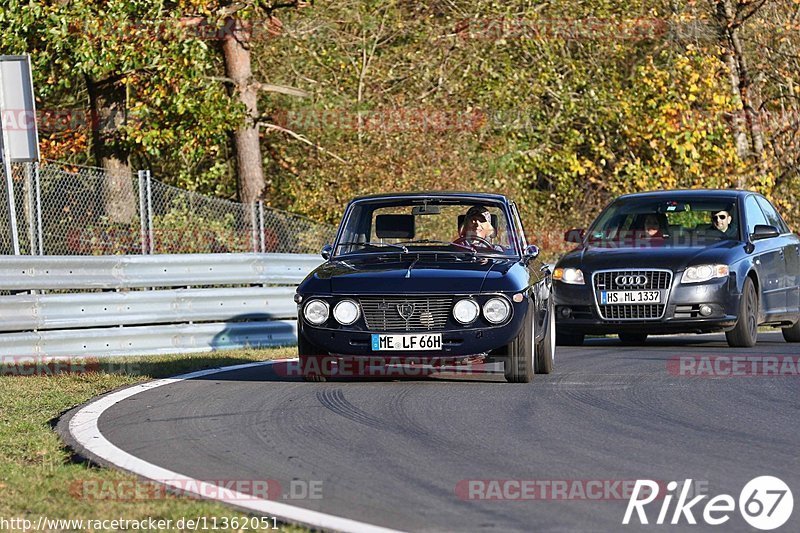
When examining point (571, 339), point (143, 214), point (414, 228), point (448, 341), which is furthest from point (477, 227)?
point (143, 214)

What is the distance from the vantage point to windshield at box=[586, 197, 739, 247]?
14.3m

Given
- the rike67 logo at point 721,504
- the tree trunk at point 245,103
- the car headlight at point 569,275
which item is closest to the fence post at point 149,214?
the car headlight at point 569,275

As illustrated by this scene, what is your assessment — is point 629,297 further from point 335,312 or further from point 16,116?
point 16,116

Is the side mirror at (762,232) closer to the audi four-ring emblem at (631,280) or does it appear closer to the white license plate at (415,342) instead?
Result: the audi four-ring emblem at (631,280)

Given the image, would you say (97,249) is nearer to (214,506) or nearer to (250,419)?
(250,419)

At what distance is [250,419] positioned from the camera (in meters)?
8.58

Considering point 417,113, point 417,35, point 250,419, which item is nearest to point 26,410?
point 250,419

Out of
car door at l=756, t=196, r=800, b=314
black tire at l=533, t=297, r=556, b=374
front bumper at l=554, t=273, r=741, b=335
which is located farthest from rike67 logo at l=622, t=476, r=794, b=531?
car door at l=756, t=196, r=800, b=314

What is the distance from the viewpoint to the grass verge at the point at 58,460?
5.71m

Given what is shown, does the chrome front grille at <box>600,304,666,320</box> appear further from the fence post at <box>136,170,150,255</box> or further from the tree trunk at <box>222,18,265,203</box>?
the tree trunk at <box>222,18,265,203</box>

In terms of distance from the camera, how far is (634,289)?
532 inches

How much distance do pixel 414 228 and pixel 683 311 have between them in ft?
12.1

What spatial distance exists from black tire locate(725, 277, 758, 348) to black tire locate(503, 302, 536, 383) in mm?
4068

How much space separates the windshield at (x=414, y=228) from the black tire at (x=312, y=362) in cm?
114
